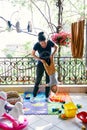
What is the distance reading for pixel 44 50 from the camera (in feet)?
11.0

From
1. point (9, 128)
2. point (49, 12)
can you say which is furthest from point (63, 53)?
point (9, 128)

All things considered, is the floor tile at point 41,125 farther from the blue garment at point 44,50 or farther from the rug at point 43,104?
the blue garment at point 44,50

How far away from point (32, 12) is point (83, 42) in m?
1.60

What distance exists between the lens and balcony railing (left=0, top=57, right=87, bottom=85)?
13.7ft

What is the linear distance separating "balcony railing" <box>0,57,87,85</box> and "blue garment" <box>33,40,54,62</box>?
2.65ft

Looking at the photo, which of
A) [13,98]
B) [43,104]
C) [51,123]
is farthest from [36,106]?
[51,123]

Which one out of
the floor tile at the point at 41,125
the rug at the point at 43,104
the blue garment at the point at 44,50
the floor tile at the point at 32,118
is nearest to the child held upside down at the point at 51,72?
the blue garment at the point at 44,50

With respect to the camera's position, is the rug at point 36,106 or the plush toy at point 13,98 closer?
the rug at point 36,106

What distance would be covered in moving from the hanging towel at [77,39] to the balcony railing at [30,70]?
463 millimetres

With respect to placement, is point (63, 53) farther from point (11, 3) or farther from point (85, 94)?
point (11, 3)

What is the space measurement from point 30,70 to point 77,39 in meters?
1.17

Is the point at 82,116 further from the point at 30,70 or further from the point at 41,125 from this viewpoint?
the point at 30,70

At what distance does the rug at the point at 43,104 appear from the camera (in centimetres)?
313

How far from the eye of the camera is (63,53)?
188 inches
